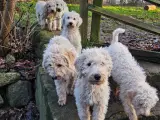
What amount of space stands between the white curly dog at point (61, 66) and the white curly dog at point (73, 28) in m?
1.34

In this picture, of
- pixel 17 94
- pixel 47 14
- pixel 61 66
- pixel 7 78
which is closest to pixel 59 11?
pixel 47 14

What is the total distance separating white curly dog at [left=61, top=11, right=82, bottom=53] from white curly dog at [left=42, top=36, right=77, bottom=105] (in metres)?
1.34

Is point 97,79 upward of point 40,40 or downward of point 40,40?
upward

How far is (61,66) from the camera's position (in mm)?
4703

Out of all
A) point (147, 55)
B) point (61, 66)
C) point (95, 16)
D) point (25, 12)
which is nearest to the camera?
point (61, 66)

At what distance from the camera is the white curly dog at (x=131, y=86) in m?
4.02

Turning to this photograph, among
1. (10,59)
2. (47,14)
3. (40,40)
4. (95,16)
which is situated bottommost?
(10,59)

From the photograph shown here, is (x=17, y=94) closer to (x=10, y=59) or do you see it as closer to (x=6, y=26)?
(x=10, y=59)

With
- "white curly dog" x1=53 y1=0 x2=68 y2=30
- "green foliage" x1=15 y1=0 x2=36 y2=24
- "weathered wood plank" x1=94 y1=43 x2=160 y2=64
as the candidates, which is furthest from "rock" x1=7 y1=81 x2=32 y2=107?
"green foliage" x1=15 y1=0 x2=36 y2=24

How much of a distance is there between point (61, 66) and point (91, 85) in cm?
59

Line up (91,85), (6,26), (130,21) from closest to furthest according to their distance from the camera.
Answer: (91,85) < (130,21) < (6,26)

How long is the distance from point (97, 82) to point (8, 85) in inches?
137

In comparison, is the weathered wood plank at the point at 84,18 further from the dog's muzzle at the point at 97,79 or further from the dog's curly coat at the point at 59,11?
the dog's muzzle at the point at 97,79

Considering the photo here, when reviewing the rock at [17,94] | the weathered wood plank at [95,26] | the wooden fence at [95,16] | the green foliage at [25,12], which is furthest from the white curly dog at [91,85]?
the green foliage at [25,12]
